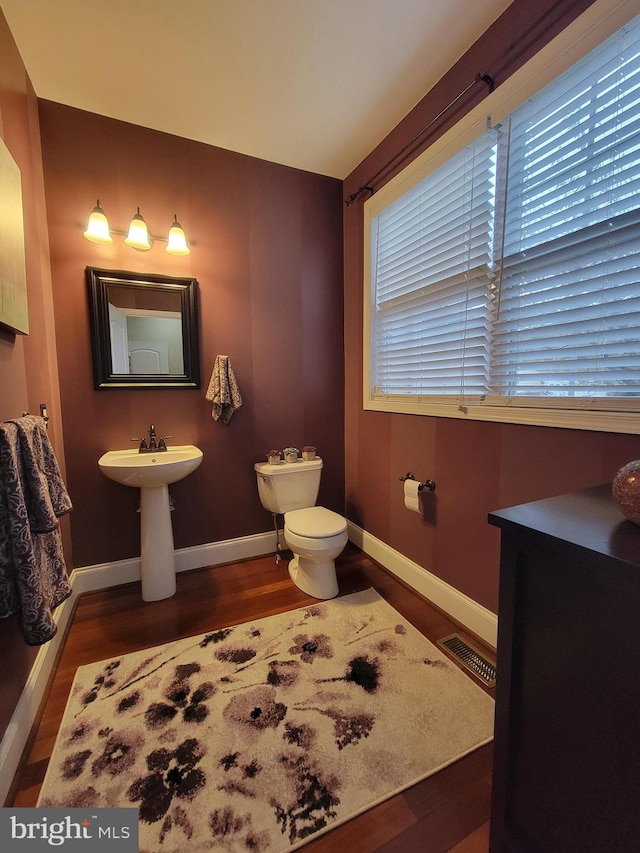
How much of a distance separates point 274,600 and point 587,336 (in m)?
1.92

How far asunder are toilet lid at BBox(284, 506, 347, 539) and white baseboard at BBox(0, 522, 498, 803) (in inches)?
19.5

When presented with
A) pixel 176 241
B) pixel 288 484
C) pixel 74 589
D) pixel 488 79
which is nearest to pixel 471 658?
pixel 288 484

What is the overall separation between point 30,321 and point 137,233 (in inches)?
31.1

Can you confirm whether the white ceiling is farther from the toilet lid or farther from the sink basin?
the toilet lid

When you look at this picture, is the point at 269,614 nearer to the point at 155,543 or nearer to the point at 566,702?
the point at 155,543

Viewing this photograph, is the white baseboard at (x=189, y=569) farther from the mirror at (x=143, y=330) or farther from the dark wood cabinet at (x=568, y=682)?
the mirror at (x=143, y=330)

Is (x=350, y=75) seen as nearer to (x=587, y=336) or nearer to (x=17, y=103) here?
(x=17, y=103)

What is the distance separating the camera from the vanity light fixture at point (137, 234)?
183cm

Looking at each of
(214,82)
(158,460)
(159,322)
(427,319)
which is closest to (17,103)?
(214,82)

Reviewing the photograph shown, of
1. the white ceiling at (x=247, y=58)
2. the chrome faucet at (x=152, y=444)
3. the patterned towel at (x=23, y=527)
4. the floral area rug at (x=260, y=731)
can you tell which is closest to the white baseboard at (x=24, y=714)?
the floral area rug at (x=260, y=731)

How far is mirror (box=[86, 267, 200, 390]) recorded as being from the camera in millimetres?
1993

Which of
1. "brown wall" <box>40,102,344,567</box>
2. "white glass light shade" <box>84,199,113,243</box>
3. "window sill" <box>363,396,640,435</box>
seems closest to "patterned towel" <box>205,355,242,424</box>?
"brown wall" <box>40,102,344,567</box>

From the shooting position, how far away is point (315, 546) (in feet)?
6.10

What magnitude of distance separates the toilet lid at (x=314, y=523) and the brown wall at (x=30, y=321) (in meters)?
1.18
